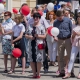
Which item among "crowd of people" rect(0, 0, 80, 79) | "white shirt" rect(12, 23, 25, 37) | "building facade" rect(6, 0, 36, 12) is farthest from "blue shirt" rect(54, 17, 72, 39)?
"building facade" rect(6, 0, 36, 12)

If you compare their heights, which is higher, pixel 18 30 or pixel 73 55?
pixel 18 30

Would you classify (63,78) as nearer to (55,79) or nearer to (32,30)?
(55,79)

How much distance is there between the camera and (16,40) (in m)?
11.2

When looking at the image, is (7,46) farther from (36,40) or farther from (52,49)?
(52,49)

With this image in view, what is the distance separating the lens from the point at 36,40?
35.1 feet

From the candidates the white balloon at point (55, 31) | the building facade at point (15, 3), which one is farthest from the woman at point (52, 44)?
the building facade at point (15, 3)

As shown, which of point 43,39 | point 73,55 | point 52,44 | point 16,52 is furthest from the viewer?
point 52,44

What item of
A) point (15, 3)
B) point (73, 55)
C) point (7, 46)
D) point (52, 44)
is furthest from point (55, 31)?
point (15, 3)

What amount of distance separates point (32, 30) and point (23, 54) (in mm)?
1002

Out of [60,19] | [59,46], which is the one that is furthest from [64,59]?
[60,19]

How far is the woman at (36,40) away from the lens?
1063cm

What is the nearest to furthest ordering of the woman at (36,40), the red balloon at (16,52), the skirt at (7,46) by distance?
the woman at (36,40) → the red balloon at (16,52) → the skirt at (7,46)

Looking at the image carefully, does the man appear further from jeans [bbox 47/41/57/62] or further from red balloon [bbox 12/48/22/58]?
jeans [bbox 47/41/57/62]

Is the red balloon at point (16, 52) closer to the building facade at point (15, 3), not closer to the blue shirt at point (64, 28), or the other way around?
the blue shirt at point (64, 28)
